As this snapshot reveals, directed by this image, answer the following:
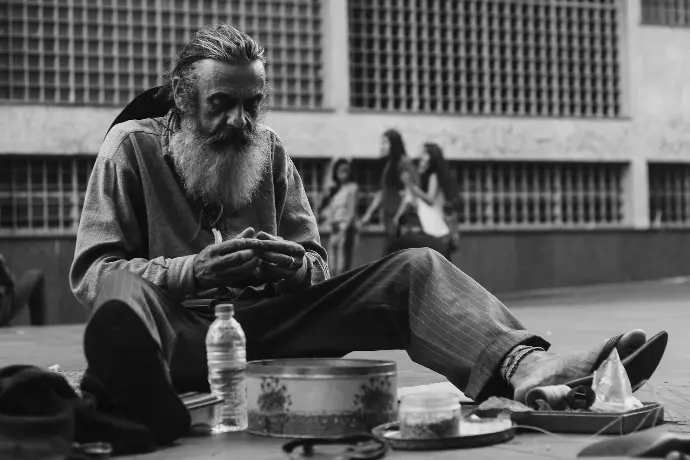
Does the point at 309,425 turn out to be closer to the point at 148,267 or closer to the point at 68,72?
the point at 148,267

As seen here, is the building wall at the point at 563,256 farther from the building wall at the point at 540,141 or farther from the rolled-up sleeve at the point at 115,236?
the rolled-up sleeve at the point at 115,236

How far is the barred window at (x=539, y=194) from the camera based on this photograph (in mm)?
20375

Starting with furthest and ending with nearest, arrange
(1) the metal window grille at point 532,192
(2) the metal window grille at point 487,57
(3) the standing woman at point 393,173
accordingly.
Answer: (1) the metal window grille at point 532,192, (2) the metal window grille at point 487,57, (3) the standing woman at point 393,173

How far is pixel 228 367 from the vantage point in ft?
13.1

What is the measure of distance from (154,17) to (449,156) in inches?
212

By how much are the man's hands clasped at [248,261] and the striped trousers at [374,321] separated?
0.44 feet

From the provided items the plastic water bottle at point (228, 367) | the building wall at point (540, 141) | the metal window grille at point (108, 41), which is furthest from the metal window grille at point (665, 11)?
the plastic water bottle at point (228, 367)

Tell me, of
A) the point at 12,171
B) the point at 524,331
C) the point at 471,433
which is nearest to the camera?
the point at 471,433

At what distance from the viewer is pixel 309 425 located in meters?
3.68

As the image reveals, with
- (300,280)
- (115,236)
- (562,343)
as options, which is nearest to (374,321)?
(300,280)

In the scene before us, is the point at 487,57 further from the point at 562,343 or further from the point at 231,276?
the point at 231,276

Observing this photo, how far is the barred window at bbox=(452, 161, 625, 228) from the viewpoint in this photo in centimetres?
2038

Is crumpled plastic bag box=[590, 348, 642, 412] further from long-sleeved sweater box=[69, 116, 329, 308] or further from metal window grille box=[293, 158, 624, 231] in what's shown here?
metal window grille box=[293, 158, 624, 231]

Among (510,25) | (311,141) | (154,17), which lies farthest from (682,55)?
(154,17)
